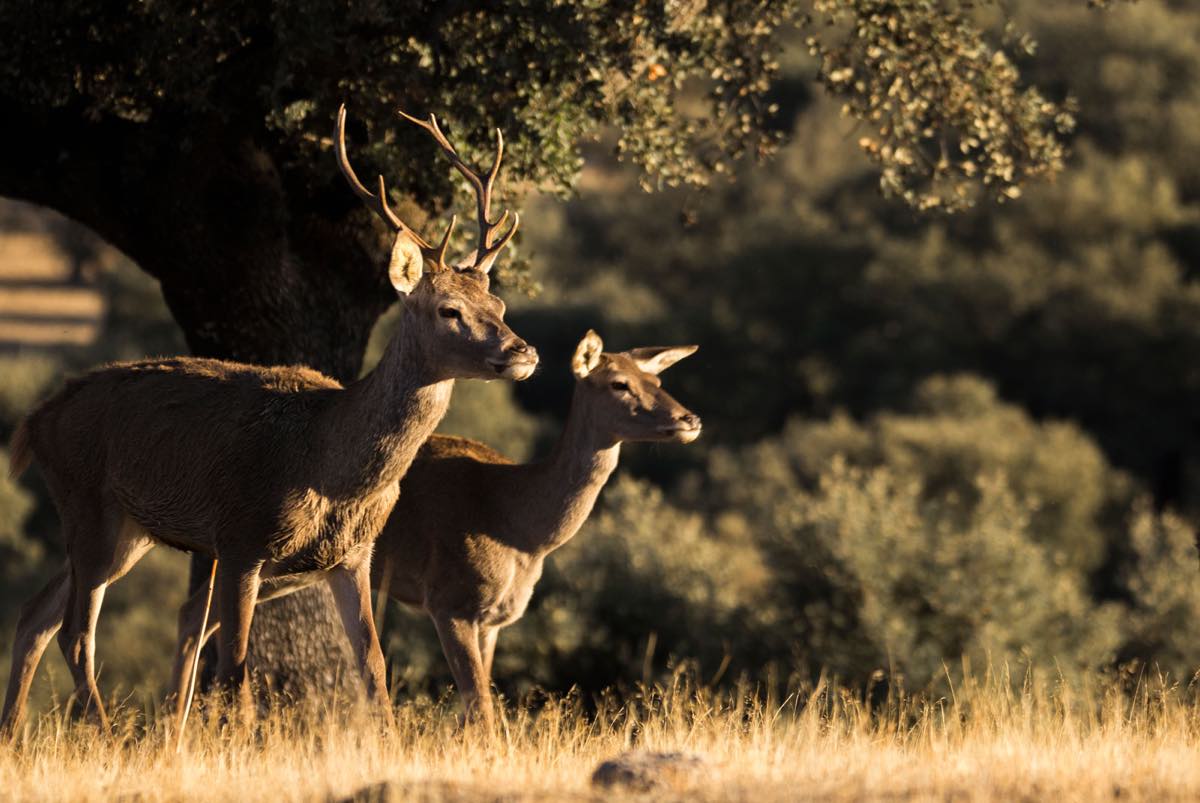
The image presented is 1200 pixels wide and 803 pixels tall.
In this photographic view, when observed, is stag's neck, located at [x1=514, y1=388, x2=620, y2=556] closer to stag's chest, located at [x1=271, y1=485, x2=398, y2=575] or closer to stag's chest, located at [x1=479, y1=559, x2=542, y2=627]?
stag's chest, located at [x1=479, y1=559, x2=542, y2=627]

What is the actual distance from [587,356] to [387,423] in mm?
2573

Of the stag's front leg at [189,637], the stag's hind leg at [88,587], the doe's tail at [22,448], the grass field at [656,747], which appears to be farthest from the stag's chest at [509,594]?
the doe's tail at [22,448]

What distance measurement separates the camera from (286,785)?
779cm

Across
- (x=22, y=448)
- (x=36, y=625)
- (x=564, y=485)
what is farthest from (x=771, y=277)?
(x=36, y=625)

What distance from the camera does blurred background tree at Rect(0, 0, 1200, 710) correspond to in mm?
11344

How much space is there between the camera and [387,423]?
9.50 metres

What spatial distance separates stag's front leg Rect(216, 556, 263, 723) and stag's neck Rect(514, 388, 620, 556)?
2236mm

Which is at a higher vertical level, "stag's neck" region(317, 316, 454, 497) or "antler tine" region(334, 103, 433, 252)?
"antler tine" region(334, 103, 433, 252)

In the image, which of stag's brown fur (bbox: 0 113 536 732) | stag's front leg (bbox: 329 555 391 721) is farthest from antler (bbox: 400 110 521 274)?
stag's front leg (bbox: 329 555 391 721)

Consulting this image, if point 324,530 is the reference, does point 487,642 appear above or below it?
below

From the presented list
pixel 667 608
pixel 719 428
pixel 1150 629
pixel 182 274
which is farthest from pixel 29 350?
pixel 182 274

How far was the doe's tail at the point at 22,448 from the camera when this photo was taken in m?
10.9

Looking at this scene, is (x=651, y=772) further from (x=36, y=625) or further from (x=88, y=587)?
(x=36, y=625)

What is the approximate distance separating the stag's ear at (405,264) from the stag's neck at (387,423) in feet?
0.71
